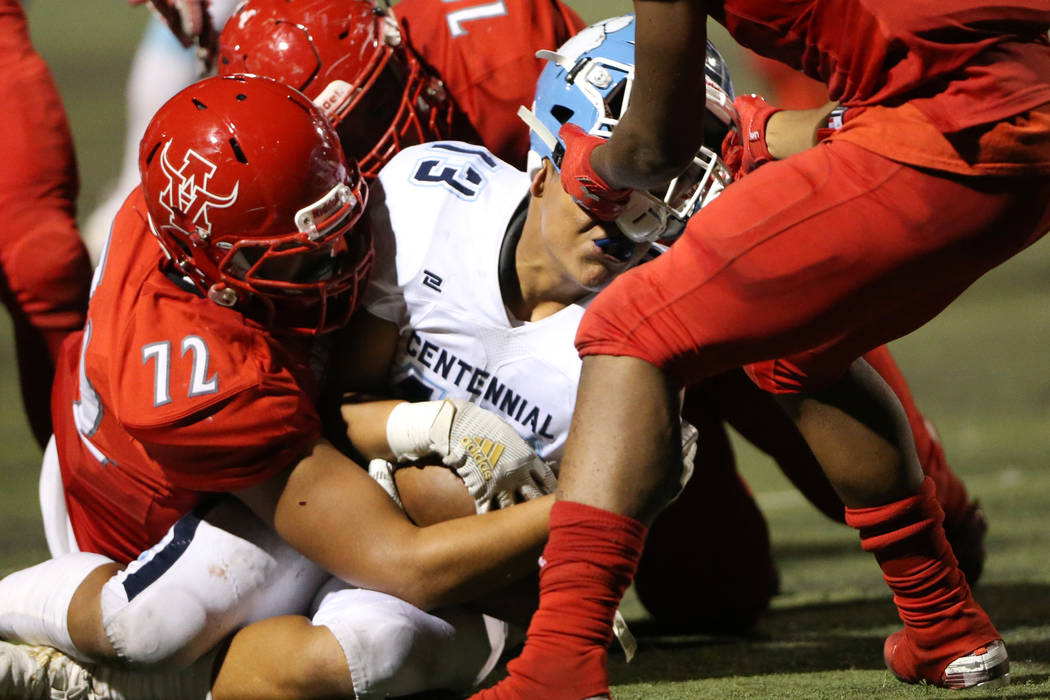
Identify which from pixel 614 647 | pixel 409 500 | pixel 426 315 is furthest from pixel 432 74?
pixel 614 647

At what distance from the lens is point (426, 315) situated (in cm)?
243

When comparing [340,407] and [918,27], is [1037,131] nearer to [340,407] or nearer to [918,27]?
[918,27]

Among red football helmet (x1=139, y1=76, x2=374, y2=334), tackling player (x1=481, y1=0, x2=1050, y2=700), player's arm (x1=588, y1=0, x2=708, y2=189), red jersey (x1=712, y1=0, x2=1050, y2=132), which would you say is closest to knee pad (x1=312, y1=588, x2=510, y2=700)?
red football helmet (x1=139, y1=76, x2=374, y2=334)

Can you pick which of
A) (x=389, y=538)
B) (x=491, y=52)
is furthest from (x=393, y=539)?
(x=491, y=52)

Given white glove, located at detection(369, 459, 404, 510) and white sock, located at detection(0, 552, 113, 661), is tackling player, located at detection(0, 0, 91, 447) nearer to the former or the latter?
white sock, located at detection(0, 552, 113, 661)

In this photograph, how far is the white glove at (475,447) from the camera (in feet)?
7.25

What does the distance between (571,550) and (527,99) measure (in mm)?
1579

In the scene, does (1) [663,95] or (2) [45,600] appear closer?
(1) [663,95]

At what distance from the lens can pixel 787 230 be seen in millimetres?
1571

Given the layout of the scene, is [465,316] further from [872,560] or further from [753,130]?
[872,560]

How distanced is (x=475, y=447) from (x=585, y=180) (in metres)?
0.52

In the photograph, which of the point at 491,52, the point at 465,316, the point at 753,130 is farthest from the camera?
the point at 491,52

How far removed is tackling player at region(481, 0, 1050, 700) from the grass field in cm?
71

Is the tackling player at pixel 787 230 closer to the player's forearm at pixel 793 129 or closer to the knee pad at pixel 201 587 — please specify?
the player's forearm at pixel 793 129
